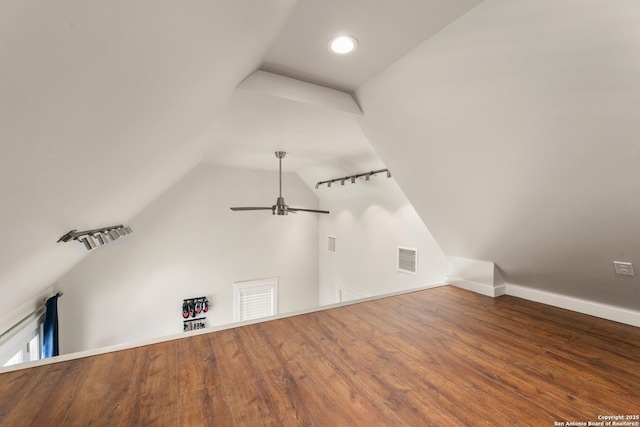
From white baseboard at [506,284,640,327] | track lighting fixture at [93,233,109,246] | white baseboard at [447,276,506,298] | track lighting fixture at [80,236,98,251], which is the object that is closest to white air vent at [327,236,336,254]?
white baseboard at [447,276,506,298]

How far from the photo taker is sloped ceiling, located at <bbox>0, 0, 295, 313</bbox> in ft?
1.87

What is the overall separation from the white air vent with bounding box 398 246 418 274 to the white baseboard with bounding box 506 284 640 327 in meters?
1.24

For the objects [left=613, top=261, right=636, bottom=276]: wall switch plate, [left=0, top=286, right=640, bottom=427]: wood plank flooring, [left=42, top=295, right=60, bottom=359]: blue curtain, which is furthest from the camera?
[left=42, top=295, right=60, bottom=359]: blue curtain

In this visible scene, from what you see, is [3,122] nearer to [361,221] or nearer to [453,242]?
[453,242]

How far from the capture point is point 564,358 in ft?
5.50

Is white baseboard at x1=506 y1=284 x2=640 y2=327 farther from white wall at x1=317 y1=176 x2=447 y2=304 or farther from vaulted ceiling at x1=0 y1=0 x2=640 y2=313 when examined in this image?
white wall at x1=317 y1=176 x2=447 y2=304

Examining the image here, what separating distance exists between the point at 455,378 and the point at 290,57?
2295 mm

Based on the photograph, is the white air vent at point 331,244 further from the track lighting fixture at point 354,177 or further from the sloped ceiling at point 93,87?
the sloped ceiling at point 93,87

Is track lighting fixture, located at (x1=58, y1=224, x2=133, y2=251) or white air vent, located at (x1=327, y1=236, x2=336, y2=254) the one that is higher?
track lighting fixture, located at (x1=58, y1=224, x2=133, y2=251)

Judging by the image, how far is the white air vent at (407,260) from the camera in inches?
156

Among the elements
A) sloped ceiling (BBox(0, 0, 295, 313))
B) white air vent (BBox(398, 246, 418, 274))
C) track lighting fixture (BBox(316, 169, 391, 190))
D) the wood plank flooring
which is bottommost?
the wood plank flooring

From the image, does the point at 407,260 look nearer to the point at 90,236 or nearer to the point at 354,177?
the point at 354,177

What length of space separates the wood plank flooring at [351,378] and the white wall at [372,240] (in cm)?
175

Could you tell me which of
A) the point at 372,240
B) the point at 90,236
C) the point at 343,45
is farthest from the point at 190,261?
the point at 343,45
